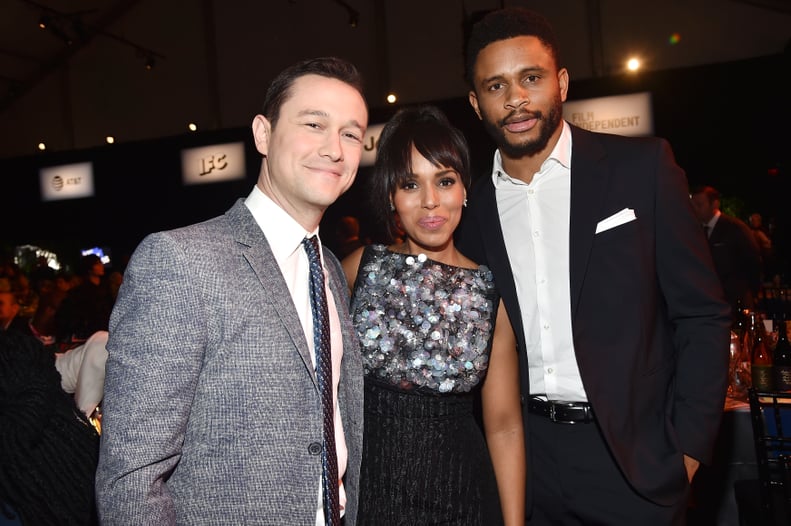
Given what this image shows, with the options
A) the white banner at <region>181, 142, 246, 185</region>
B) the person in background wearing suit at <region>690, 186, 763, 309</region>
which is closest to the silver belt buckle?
the person in background wearing suit at <region>690, 186, 763, 309</region>

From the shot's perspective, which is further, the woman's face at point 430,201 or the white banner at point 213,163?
the white banner at point 213,163

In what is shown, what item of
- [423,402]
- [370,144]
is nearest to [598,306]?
[423,402]

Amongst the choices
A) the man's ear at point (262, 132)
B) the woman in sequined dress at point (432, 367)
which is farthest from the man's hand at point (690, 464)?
the man's ear at point (262, 132)

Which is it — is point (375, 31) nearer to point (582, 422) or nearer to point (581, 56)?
point (581, 56)

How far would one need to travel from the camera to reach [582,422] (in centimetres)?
193

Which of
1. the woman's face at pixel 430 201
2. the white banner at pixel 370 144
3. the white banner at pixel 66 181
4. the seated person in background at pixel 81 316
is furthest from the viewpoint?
the white banner at pixel 66 181

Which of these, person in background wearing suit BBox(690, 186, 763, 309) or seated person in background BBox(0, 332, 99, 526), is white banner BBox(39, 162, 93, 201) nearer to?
person in background wearing suit BBox(690, 186, 763, 309)

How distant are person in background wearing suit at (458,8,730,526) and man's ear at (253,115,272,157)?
0.84 m

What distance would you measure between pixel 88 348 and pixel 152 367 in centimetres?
275

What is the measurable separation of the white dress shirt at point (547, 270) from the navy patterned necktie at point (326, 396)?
2.77ft

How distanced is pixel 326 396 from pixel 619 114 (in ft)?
24.7

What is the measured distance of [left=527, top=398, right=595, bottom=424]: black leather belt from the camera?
191 cm

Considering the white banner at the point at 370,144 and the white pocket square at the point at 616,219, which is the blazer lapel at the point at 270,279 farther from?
the white banner at the point at 370,144

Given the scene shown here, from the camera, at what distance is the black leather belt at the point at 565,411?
75.4 inches
